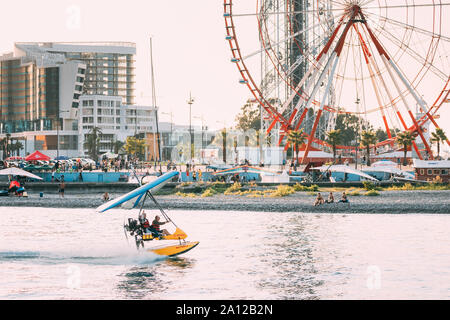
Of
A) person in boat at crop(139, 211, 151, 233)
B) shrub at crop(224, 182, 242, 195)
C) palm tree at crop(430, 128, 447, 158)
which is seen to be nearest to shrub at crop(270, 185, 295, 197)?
Result: shrub at crop(224, 182, 242, 195)

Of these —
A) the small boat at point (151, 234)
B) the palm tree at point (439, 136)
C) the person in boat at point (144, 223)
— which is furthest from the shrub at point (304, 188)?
the palm tree at point (439, 136)

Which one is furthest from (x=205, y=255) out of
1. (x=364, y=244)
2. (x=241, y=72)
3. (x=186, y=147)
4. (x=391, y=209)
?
(x=186, y=147)

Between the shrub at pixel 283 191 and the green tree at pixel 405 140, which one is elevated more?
the green tree at pixel 405 140

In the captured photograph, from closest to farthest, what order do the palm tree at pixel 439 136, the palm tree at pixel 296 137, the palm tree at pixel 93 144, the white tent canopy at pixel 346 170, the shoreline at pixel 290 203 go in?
the shoreline at pixel 290 203
the white tent canopy at pixel 346 170
the palm tree at pixel 296 137
the palm tree at pixel 439 136
the palm tree at pixel 93 144

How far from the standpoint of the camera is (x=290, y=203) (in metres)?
60.8

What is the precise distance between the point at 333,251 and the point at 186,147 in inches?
6340

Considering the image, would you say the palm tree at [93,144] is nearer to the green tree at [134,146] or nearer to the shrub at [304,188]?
the green tree at [134,146]

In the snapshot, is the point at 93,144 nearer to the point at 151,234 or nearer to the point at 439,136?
the point at 439,136

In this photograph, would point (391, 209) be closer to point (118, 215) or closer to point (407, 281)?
point (118, 215)

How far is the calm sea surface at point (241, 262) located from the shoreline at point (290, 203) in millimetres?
5210

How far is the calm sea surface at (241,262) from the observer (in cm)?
2736

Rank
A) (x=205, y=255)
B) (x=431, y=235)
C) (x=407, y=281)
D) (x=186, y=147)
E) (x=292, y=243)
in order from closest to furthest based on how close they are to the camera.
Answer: (x=407, y=281) → (x=205, y=255) → (x=292, y=243) → (x=431, y=235) → (x=186, y=147)

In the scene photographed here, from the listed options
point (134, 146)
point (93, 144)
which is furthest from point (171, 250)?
point (93, 144)
